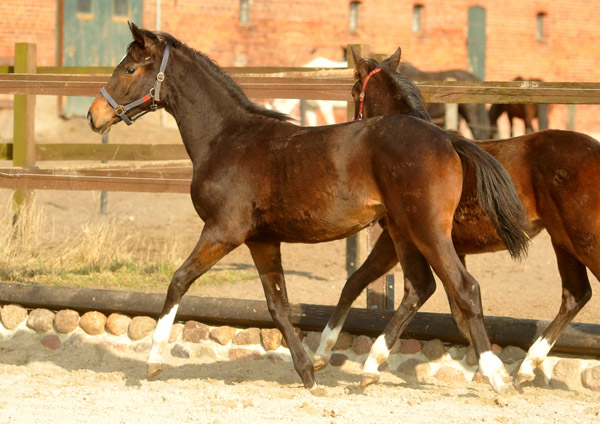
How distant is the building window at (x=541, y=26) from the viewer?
25766mm

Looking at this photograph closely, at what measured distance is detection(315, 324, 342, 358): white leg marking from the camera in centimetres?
531

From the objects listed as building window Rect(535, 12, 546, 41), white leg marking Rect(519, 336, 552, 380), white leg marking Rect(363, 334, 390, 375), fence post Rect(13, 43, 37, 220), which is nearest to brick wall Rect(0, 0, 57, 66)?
fence post Rect(13, 43, 37, 220)

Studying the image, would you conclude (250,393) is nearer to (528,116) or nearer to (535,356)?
(535,356)

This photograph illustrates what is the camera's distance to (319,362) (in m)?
5.26

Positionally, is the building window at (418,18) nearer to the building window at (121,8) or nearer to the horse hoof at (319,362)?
the building window at (121,8)

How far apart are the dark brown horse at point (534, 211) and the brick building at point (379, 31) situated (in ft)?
49.9

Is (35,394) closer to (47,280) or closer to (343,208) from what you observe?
(343,208)

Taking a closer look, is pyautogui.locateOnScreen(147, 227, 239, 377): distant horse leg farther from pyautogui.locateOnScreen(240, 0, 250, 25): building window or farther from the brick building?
pyautogui.locateOnScreen(240, 0, 250, 25): building window

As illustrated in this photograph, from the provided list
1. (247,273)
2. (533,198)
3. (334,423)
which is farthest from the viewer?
(247,273)

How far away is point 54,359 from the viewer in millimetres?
5781

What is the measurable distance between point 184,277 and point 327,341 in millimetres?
983

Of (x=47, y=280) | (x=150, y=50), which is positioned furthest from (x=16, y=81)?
(x=150, y=50)

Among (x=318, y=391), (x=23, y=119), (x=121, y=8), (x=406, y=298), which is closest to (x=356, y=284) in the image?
(x=406, y=298)

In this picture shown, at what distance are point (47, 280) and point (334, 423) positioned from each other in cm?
395
